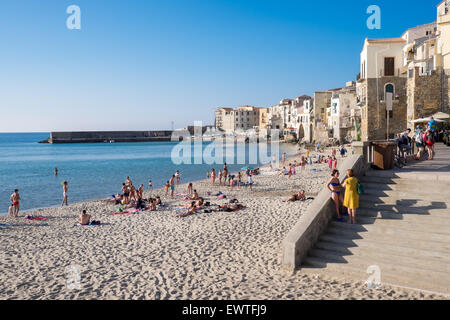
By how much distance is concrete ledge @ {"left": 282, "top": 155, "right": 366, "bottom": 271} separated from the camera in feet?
20.4

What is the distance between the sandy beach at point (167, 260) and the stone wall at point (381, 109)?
17.9 metres

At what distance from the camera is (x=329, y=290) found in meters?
5.49

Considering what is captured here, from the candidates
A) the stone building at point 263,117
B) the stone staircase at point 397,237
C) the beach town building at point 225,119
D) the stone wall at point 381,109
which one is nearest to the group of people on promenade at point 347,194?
the stone staircase at point 397,237

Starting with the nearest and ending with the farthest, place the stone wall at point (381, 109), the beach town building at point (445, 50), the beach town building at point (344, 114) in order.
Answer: the beach town building at point (445, 50)
the stone wall at point (381, 109)
the beach town building at point (344, 114)

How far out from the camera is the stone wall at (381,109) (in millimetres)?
28031

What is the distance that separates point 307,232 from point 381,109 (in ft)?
84.9

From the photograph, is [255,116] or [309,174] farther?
[255,116]

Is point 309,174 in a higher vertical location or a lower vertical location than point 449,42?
lower

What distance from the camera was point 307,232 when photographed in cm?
634

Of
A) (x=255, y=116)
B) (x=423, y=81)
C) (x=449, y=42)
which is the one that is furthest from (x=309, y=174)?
(x=255, y=116)

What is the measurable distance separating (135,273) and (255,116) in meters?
116

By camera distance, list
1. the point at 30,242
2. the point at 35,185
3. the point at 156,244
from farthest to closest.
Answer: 1. the point at 35,185
2. the point at 30,242
3. the point at 156,244

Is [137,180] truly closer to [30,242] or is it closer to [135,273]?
[30,242]

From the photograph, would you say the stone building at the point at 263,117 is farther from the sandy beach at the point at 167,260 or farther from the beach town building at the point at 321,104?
the sandy beach at the point at 167,260
